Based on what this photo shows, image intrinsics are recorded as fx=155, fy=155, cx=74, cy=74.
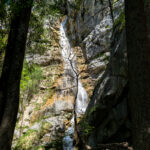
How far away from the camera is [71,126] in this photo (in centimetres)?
1275

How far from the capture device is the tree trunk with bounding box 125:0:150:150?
2.22 metres

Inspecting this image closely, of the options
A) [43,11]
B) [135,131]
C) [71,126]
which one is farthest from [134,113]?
[71,126]

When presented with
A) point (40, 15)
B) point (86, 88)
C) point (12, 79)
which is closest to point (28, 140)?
point (86, 88)

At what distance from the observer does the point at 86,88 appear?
55.5 ft

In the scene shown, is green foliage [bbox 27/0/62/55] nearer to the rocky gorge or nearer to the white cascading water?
the rocky gorge

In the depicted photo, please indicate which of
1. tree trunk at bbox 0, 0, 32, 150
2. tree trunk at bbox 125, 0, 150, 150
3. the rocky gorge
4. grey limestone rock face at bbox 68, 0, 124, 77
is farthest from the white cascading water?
tree trunk at bbox 125, 0, 150, 150

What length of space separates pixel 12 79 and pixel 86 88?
14.3 metres

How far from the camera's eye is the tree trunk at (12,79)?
8.64 ft

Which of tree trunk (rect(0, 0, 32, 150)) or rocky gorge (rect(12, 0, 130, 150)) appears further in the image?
rocky gorge (rect(12, 0, 130, 150))

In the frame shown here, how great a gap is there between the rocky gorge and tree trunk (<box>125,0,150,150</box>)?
3336 mm

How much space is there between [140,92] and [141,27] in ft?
3.56

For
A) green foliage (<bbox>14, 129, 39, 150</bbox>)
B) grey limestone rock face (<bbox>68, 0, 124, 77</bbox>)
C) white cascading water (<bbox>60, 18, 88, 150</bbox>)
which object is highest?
grey limestone rock face (<bbox>68, 0, 124, 77</bbox>)

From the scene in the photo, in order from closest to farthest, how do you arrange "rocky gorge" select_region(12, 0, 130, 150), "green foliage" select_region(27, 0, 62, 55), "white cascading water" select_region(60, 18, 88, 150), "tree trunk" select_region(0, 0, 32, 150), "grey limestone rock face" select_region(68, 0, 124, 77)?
"tree trunk" select_region(0, 0, 32, 150) → "green foliage" select_region(27, 0, 62, 55) → "rocky gorge" select_region(12, 0, 130, 150) → "white cascading water" select_region(60, 18, 88, 150) → "grey limestone rock face" select_region(68, 0, 124, 77)

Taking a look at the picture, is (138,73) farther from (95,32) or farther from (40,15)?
(95,32)
